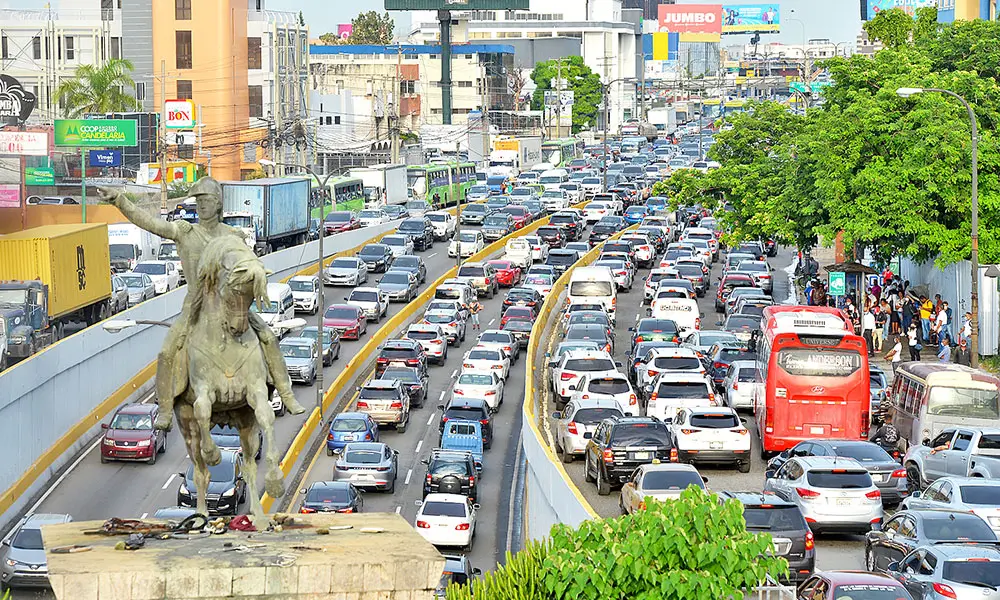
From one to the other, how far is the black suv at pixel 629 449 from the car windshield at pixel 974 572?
35.4 ft

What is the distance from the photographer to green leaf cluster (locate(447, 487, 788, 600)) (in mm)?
16516

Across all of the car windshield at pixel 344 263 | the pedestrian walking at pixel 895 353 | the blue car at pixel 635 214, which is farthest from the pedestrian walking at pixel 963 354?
the blue car at pixel 635 214

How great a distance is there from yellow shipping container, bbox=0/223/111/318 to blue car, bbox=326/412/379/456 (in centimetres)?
1154

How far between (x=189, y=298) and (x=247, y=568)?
3423 millimetres

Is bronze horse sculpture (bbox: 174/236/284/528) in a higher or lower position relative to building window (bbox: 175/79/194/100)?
lower

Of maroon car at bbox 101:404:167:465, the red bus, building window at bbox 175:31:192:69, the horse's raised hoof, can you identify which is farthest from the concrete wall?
building window at bbox 175:31:192:69

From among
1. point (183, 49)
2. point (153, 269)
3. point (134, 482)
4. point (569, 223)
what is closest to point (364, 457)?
point (134, 482)

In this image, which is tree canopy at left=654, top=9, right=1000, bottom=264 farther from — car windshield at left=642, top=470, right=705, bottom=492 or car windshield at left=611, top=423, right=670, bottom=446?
car windshield at left=642, top=470, right=705, bottom=492

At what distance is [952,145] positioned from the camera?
50.2 m

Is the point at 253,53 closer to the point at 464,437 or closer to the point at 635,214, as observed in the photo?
the point at 635,214

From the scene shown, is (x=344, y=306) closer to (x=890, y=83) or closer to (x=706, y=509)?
(x=890, y=83)

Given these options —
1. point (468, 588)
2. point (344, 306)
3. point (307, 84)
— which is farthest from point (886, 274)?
point (307, 84)

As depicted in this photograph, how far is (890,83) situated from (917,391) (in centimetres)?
1720

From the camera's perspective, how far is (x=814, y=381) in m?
36.2
